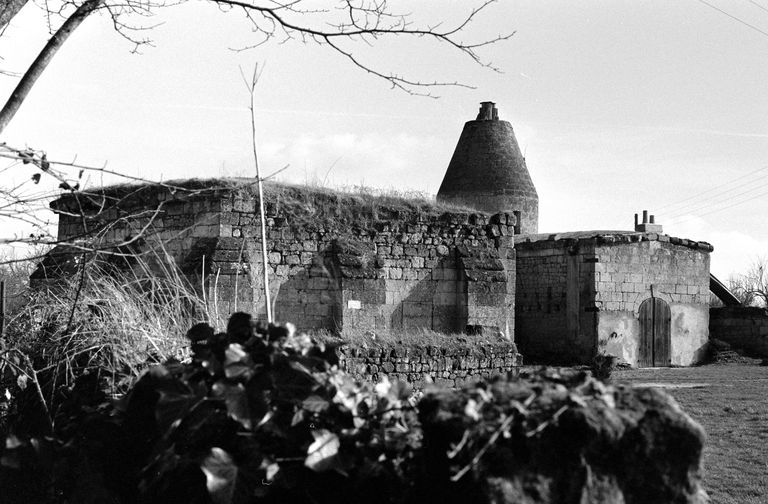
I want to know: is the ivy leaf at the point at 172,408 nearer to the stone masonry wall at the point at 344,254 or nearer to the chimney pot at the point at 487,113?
the stone masonry wall at the point at 344,254

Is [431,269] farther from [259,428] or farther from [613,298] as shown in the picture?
[259,428]

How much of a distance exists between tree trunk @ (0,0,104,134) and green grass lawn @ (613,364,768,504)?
5.73 metres

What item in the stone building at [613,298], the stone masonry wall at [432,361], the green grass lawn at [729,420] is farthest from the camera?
the stone building at [613,298]

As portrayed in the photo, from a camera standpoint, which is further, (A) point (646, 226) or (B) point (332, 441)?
(A) point (646, 226)

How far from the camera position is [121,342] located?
440 cm

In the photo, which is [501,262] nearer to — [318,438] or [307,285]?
[307,285]

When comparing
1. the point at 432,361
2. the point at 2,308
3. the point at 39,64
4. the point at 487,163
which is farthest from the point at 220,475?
the point at 487,163

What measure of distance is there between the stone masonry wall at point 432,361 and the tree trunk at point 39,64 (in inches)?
300

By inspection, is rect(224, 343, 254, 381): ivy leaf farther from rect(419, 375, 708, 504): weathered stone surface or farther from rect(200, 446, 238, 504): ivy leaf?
rect(419, 375, 708, 504): weathered stone surface

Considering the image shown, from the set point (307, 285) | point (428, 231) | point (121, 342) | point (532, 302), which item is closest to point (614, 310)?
point (532, 302)

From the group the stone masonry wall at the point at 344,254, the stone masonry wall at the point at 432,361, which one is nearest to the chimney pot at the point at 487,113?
the stone masonry wall at the point at 344,254

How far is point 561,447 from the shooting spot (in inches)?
97.2

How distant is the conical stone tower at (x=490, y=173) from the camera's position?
33.2 metres

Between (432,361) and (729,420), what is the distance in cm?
470
